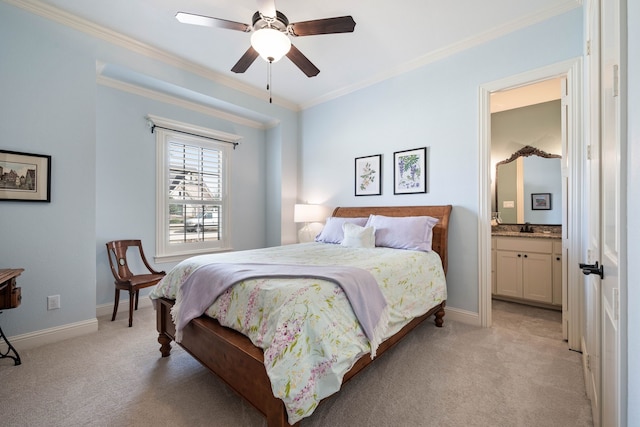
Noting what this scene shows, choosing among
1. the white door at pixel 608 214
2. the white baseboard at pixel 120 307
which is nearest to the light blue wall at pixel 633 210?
the white door at pixel 608 214

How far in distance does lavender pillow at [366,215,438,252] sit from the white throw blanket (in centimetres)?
108

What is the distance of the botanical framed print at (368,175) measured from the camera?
3643 mm

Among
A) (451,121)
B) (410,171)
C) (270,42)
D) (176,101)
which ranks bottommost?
(410,171)

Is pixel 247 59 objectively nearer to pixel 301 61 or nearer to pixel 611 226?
pixel 301 61

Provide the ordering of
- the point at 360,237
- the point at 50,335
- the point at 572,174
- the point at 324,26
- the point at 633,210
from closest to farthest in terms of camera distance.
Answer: the point at 633,210 < the point at 324,26 < the point at 572,174 < the point at 50,335 < the point at 360,237

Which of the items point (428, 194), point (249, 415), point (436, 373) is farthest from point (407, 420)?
point (428, 194)

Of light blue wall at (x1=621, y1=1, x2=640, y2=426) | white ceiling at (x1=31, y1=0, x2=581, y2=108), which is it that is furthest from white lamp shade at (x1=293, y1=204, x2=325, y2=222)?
light blue wall at (x1=621, y1=1, x2=640, y2=426)

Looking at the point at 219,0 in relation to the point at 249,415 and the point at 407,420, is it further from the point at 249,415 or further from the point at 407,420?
the point at 407,420

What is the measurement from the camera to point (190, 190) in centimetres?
391

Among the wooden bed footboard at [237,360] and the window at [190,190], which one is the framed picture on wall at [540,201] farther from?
the window at [190,190]

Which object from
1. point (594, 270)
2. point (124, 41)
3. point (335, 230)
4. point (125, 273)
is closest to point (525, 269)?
point (335, 230)

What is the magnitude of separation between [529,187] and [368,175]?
219 centimetres

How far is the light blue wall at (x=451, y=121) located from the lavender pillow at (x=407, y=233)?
408 mm

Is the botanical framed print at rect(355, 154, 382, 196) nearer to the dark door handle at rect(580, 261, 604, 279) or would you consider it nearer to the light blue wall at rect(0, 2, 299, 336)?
the light blue wall at rect(0, 2, 299, 336)
